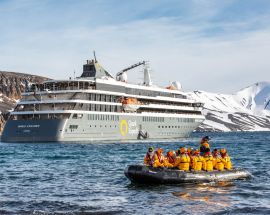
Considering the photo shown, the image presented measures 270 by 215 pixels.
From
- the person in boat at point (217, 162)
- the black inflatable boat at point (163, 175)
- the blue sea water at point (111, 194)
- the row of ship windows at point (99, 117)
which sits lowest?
the blue sea water at point (111, 194)

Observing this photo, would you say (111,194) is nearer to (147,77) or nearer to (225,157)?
(225,157)

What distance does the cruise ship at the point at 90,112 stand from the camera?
85562 millimetres

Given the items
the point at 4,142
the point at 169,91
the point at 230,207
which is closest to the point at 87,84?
the point at 4,142

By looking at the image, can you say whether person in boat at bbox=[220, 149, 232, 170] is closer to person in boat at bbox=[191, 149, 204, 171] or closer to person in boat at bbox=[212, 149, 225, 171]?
person in boat at bbox=[212, 149, 225, 171]

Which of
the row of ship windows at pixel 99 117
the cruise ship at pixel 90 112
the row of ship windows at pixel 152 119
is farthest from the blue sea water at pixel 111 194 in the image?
the row of ship windows at pixel 152 119

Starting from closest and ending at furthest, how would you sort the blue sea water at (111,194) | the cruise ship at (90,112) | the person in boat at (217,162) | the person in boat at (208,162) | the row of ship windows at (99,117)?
the blue sea water at (111,194), the person in boat at (208,162), the person in boat at (217,162), the cruise ship at (90,112), the row of ship windows at (99,117)

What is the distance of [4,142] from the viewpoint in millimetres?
90688

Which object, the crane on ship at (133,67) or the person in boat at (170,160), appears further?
the crane on ship at (133,67)

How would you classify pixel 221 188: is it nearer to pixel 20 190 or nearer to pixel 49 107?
pixel 20 190

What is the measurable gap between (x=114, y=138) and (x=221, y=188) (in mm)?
63373

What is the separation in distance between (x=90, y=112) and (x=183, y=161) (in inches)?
2271

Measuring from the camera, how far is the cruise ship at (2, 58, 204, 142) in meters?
85.6

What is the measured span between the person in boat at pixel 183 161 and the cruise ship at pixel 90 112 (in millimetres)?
53502

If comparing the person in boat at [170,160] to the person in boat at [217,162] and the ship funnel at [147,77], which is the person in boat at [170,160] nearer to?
the person in boat at [217,162]
